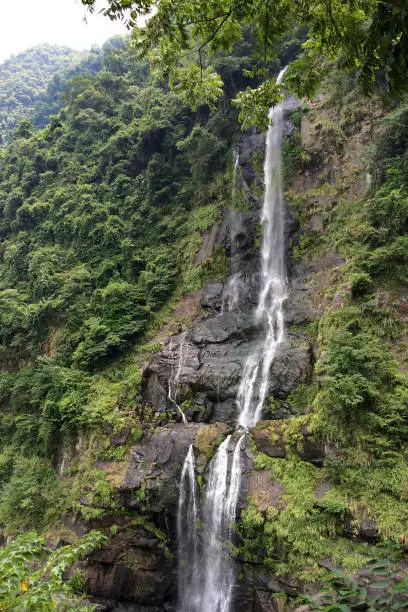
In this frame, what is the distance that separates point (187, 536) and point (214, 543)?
2.73 ft

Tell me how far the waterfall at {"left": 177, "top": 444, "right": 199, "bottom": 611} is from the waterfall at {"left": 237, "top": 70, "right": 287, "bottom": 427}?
6.97ft

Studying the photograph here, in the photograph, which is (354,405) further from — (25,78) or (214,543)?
(25,78)

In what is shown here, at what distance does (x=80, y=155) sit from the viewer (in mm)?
25141

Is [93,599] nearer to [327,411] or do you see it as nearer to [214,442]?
[214,442]

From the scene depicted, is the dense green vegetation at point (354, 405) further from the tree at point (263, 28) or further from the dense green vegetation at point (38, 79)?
the dense green vegetation at point (38, 79)

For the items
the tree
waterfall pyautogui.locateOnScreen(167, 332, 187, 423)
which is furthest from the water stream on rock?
the tree

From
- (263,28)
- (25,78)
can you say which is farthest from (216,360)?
(25,78)

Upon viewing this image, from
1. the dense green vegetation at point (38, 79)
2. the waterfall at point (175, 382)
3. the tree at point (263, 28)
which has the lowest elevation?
the waterfall at point (175, 382)

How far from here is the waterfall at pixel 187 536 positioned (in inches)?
379

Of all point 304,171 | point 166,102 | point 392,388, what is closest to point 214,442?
point 392,388

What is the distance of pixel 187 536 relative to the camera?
990 centimetres

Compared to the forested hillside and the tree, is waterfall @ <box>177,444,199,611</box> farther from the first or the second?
the tree

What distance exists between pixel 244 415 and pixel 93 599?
589cm

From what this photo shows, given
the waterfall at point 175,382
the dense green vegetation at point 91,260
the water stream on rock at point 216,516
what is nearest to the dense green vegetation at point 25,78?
the dense green vegetation at point 91,260
